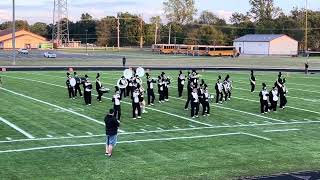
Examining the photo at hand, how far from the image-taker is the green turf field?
14.1 meters

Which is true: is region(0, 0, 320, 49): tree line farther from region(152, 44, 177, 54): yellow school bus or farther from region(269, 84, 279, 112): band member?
region(269, 84, 279, 112): band member

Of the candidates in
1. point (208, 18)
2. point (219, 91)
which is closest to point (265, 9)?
point (208, 18)

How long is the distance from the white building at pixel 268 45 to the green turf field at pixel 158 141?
7463 cm

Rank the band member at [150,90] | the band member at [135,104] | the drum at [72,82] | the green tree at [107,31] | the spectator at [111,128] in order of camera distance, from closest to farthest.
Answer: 1. the spectator at [111,128]
2. the band member at [135,104]
3. the band member at [150,90]
4. the drum at [72,82]
5. the green tree at [107,31]

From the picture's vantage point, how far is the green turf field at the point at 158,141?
46.3 ft

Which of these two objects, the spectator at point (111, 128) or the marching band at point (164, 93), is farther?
the marching band at point (164, 93)

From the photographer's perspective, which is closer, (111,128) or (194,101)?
(111,128)

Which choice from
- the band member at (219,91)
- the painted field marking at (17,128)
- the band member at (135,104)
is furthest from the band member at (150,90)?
the painted field marking at (17,128)

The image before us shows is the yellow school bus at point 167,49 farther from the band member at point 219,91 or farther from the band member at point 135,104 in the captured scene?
the band member at point 135,104

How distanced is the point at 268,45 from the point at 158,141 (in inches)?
3422

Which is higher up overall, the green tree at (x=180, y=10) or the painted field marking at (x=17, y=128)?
the green tree at (x=180, y=10)

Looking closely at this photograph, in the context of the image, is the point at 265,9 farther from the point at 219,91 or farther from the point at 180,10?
the point at 219,91

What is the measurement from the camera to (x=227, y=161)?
49.8 feet

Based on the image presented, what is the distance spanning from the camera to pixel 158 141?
703 inches
